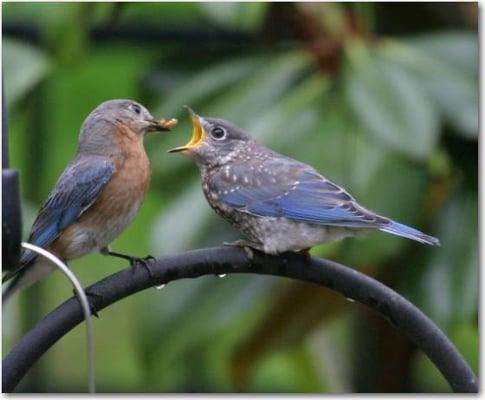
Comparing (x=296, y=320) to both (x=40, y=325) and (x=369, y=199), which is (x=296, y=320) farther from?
(x=40, y=325)

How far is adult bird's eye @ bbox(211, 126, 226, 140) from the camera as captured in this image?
3.14 metres


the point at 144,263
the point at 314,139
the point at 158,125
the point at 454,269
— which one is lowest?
the point at 454,269

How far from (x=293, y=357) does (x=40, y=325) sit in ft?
7.24

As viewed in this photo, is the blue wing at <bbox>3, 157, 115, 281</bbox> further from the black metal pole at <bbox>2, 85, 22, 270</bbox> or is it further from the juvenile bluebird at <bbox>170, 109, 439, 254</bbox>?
the black metal pole at <bbox>2, 85, 22, 270</bbox>

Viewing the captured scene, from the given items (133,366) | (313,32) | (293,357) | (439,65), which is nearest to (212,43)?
(313,32)

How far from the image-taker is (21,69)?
4121mm

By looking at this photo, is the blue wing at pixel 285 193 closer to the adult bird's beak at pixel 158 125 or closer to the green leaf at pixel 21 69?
the adult bird's beak at pixel 158 125

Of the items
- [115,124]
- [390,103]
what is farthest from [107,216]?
[390,103]

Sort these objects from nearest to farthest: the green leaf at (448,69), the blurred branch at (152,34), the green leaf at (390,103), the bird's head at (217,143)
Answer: the bird's head at (217,143), the green leaf at (390,103), the green leaf at (448,69), the blurred branch at (152,34)

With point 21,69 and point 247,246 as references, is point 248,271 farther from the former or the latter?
point 21,69

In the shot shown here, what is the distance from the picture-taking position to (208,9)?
13.4 ft

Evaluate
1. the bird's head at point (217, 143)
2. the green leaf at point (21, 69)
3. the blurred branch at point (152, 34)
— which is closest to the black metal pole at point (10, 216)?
the bird's head at point (217, 143)

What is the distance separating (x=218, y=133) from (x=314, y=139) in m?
1.01

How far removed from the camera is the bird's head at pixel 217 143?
3127mm
